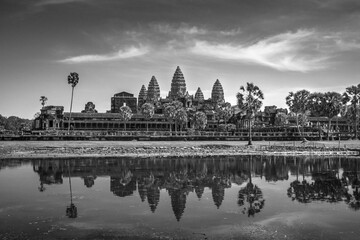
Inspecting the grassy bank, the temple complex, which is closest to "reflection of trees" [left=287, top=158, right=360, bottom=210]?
the grassy bank

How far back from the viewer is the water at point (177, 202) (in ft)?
64.7

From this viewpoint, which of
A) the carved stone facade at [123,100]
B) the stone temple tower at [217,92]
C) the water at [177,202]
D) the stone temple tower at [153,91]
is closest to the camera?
the water at [177,202]

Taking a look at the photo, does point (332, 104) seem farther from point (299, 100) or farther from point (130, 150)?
point (130, 150)

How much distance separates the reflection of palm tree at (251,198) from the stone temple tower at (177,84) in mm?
150195

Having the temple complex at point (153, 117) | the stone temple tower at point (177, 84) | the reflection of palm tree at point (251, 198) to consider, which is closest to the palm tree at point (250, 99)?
the temple complex at point (153, 117)

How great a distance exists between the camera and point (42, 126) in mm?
130875

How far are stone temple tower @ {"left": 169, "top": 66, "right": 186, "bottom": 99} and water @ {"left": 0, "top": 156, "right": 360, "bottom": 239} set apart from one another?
13768 cm

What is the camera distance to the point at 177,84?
185500 millimetres

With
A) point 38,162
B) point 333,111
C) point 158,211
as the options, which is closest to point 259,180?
point 158,211

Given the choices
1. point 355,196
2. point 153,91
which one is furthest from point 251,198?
point 153,91

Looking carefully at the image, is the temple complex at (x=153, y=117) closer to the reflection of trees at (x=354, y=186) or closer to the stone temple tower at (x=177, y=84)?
the stone temple tower at (x=177, y=84)

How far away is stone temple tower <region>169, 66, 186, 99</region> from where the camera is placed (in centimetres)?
18426

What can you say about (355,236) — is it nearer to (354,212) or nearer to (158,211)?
(354,212)

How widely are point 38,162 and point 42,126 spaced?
8476 cm
